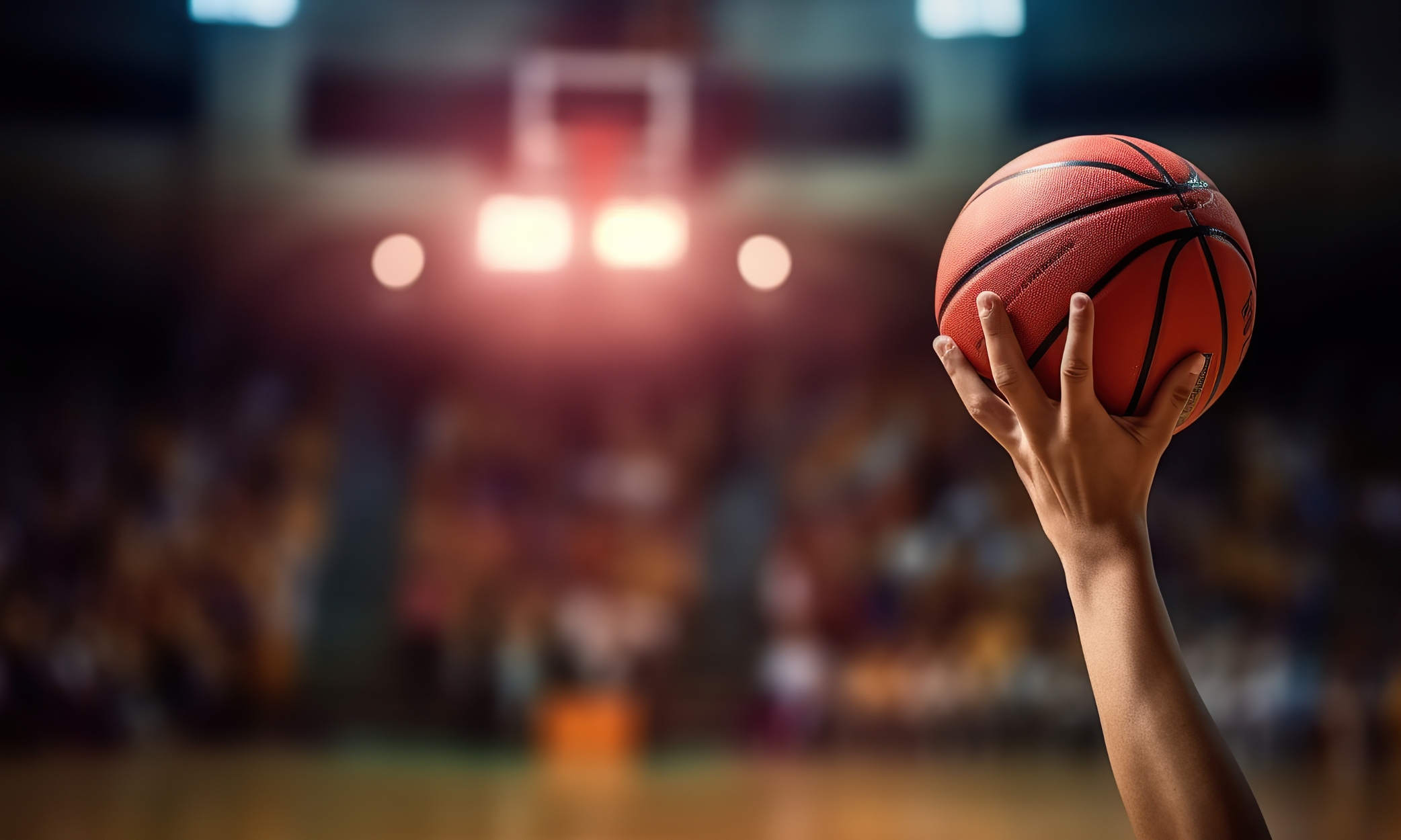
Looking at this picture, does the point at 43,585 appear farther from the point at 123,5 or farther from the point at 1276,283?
the point at 1276,283

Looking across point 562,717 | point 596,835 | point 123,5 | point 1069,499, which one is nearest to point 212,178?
point 123,5

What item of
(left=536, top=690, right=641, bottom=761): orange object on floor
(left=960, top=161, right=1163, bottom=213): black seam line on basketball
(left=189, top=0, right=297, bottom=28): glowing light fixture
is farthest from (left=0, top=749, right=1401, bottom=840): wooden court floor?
(left=189, top=0, right=297, bottom=28): glowing light fixture

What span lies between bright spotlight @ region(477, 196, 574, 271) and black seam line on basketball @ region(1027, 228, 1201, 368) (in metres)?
4.14

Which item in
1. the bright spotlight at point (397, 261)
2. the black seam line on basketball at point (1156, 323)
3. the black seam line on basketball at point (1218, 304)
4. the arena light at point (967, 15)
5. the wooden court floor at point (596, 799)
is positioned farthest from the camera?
the bright spotlight at point (397, 261)

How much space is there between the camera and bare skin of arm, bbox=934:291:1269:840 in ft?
1.77

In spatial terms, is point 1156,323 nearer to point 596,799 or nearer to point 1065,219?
point 1065,219

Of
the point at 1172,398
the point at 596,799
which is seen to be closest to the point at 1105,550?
the point at 1172,398

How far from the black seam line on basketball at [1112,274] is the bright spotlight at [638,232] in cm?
409

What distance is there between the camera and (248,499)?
5.23m

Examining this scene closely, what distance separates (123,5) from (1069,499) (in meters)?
4.77

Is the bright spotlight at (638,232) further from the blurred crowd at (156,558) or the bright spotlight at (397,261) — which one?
the blurred crowd at (156,558)

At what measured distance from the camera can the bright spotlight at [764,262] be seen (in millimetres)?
5184

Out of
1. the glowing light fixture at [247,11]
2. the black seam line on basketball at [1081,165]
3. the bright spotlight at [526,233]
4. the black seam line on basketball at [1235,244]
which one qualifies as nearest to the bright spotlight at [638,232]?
the bright spotlight at [526,233]

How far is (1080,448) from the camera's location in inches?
23.3
